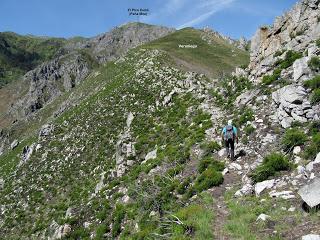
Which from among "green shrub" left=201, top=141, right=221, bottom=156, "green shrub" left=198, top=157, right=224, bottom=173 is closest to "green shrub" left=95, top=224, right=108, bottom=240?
"green shrub" left=198, top=157, right=224, bottom=173

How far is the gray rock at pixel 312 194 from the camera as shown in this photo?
38.6ft

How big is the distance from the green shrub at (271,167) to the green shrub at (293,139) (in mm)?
822

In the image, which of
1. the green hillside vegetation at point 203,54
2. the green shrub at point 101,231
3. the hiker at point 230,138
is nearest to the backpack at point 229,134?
the hiker at point 230,138

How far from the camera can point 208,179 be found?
57.7 feet

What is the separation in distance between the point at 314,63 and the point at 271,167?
7.88 meters

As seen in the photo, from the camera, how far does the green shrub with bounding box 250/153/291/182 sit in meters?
15.3

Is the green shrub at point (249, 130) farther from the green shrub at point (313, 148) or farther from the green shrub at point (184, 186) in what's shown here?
the green shrub at point (313, 148)

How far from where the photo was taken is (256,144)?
18.9m

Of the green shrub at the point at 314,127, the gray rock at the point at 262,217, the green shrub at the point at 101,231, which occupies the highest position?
the green shrub at the point at 314,127

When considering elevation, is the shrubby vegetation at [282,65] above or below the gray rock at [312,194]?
above

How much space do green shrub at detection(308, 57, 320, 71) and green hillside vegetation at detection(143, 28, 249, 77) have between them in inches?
1697

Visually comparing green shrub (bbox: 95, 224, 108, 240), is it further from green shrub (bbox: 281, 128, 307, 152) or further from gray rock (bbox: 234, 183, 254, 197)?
green shrub (bbox: 281, 128, 307, 152)

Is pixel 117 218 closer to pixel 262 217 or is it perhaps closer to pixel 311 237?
pixel 262 217

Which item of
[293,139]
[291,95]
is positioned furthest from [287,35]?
[293,139]
